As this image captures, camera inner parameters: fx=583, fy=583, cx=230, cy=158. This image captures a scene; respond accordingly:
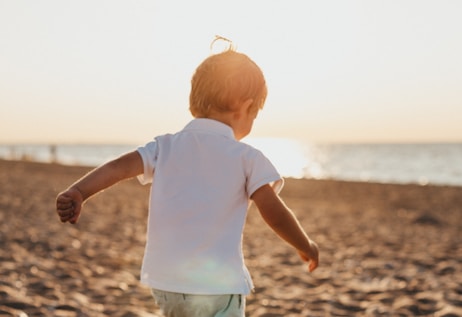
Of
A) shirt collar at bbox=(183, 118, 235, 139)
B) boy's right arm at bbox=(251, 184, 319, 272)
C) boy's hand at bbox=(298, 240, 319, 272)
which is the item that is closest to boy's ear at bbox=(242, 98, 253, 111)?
shirt collar at bbox=(183, 118, 235, 139)

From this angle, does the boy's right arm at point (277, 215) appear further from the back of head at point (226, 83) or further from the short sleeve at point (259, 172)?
the back of head at point (226, 83)

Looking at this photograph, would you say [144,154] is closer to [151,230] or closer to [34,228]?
[151,230]

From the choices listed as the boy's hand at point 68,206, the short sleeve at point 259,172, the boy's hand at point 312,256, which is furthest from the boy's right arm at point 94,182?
the boy's hand at point 312,256

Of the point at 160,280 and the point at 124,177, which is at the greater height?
the point at 124,177

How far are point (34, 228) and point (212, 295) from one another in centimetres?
630

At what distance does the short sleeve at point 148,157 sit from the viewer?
2.32m

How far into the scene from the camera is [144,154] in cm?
233

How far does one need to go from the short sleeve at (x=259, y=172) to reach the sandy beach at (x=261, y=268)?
243 centimetres

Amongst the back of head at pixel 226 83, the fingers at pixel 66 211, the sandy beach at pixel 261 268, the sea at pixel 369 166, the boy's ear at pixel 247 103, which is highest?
the sea at pixel 369 166

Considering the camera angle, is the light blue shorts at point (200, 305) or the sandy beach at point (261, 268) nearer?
the light blue shorts at point (200, 305)

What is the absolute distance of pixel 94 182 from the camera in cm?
220

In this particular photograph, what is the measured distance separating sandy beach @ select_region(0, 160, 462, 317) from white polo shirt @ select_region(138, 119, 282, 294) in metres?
2.13

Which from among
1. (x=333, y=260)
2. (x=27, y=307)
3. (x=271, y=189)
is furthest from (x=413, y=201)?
(x=271, y=189)

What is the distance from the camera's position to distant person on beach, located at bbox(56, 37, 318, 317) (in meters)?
2.24
